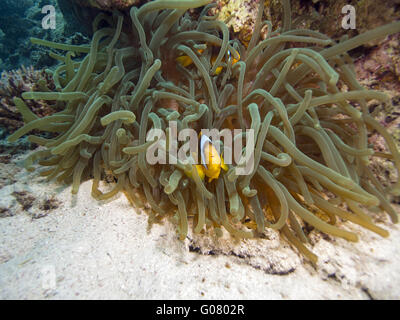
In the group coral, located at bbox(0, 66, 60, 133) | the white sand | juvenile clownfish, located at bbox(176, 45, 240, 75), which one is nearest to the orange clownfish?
the white sand

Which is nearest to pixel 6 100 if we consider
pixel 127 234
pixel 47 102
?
pixel 47 102

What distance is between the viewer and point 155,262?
4.87 ft

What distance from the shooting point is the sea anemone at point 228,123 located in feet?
4.86

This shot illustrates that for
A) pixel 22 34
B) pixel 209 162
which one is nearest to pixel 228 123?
pixel 209 162

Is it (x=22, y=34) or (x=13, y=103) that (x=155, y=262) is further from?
(x=22, y=34)

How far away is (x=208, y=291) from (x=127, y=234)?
66cm

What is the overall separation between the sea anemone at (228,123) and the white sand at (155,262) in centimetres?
13

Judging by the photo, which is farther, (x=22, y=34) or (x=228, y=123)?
(x=22, y=34)

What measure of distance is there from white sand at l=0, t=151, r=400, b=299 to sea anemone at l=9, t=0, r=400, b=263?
13 centimetres

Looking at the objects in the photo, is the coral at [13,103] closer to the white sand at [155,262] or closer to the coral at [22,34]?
the white sand at [155,262]

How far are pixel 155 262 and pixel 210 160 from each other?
72 cm

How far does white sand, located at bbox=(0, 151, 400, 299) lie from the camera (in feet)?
4.21

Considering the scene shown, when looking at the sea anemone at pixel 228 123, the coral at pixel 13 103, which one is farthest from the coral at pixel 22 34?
the sea anemone at pixel 228 123
